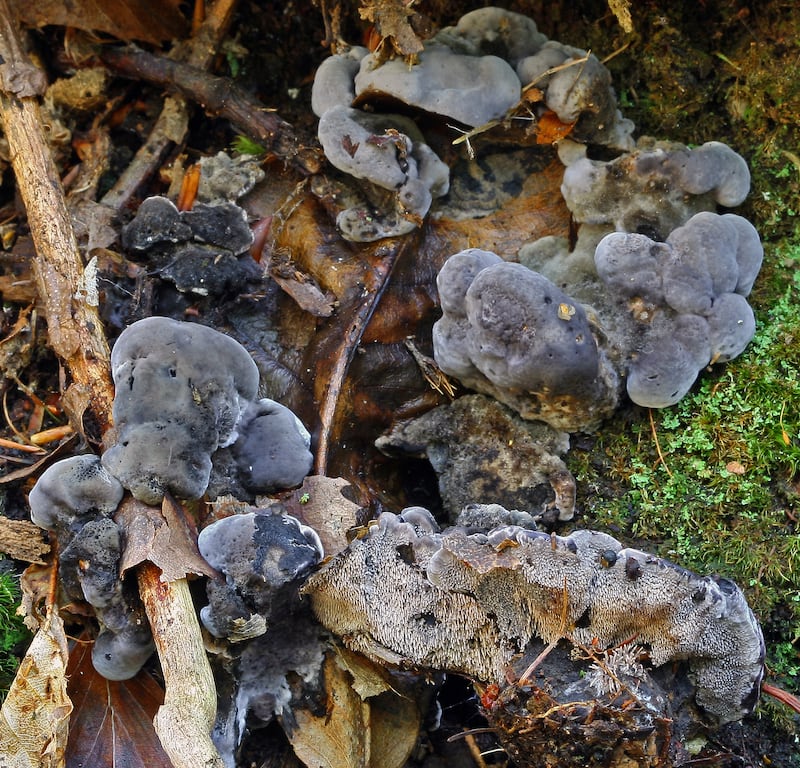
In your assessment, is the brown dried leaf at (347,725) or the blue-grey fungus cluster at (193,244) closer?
the brown dried leaf at (347,725)

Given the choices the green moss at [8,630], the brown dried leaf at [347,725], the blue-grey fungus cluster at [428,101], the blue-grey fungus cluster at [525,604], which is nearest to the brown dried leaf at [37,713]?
the green moss at [8,630]

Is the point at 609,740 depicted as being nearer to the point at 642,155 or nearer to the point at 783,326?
the point at 783,326

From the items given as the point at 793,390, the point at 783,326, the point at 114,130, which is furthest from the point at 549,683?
the point at 114,130

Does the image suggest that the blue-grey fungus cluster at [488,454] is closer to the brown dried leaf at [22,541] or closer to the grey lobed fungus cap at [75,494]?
the grey lobed fungus cap at [75,494]

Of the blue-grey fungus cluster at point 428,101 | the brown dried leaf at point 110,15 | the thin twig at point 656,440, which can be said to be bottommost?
the thin twig at point 656,440

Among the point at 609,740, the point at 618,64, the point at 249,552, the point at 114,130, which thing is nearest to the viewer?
the point at 609,740

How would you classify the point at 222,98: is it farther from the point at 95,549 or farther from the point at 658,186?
the point at 95,549
